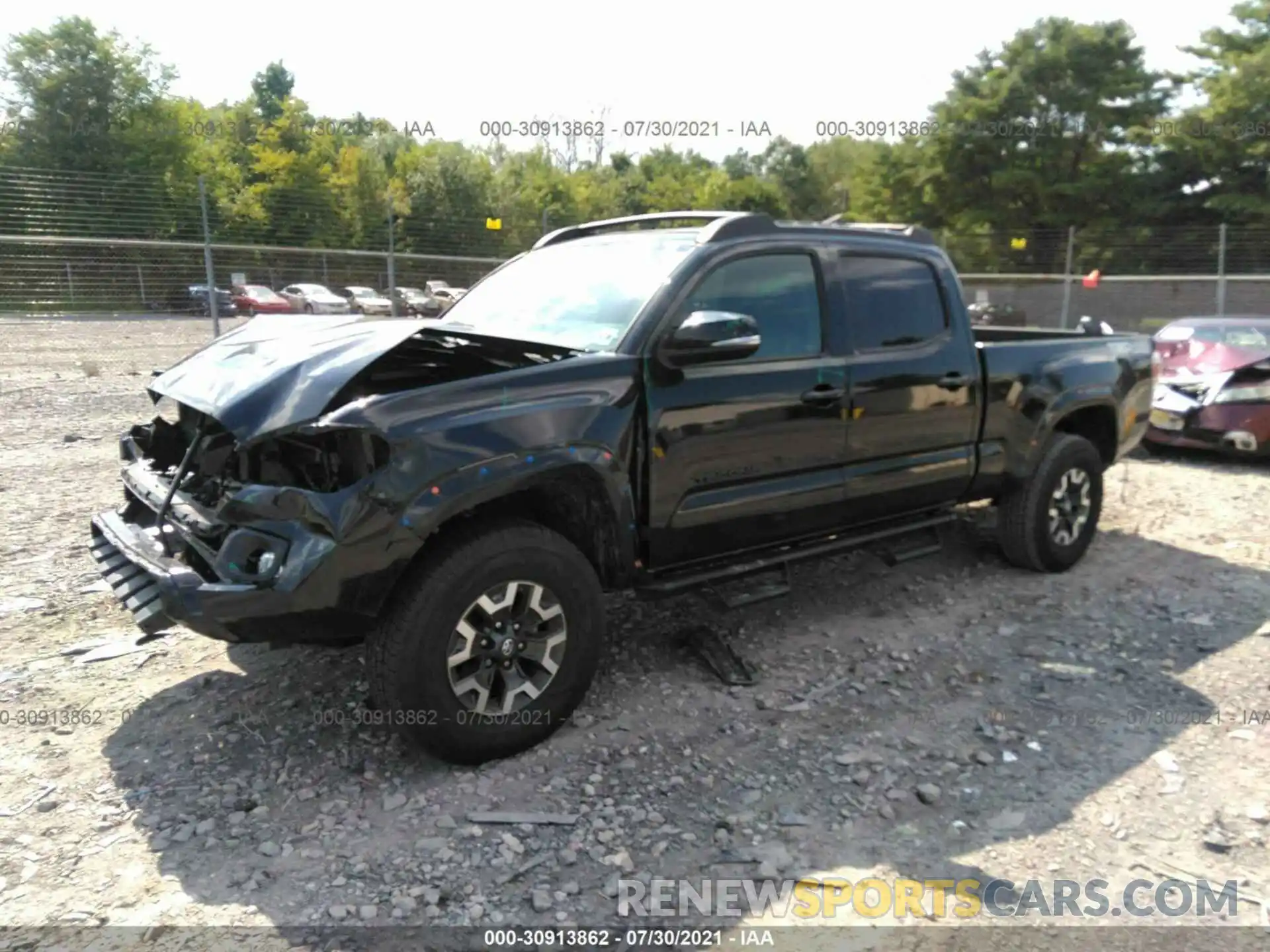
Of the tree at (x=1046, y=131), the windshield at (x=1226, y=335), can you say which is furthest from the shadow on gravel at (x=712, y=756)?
the tree at (x=1046, y=131)

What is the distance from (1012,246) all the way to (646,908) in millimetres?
22713

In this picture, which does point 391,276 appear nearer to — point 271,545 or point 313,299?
point 313,299

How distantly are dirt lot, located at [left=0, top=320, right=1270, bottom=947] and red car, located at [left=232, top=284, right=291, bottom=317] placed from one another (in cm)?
875

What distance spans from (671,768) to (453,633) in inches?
36.7

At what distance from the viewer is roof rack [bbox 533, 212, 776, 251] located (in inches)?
157

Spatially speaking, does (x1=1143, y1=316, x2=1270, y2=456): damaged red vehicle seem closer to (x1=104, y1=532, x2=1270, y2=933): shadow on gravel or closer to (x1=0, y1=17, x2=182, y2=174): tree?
(x1=104, y1=532, x2=1270, y2=933): shadow on gravel

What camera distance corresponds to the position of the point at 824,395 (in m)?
4.11

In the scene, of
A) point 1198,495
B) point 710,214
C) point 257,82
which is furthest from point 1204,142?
point 257,82

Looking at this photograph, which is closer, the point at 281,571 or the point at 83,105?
the point at 281,571

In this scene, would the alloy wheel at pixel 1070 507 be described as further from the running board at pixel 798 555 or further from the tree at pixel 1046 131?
the tree at pixel 1046 131

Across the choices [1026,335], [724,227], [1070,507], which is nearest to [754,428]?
[724,227]

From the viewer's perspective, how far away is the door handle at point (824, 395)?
4.06 meters

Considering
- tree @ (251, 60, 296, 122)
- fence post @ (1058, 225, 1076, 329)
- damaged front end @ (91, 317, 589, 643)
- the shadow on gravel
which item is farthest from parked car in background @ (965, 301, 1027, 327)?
tree @ (251, 60, 296, 122)

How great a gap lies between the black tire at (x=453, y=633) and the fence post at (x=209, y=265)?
1057 cm
